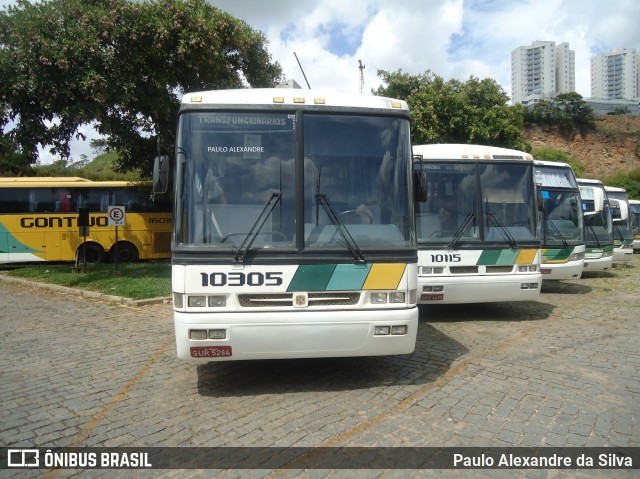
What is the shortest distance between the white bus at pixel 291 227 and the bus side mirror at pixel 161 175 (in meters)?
0.01

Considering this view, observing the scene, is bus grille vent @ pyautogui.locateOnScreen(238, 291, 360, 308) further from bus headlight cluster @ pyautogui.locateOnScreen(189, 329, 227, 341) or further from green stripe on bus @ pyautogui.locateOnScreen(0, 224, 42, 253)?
green stripe on bus @ pyautogui.locateOnScreen(0, 224, 42, 253)

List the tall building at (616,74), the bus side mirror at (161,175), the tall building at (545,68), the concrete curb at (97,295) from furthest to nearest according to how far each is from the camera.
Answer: the tall building at (616,74), the tall building at (545,68), the concrete curb at (97,295), the bus side mirror at (161,175)

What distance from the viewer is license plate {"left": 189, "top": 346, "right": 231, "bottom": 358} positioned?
4637 mm

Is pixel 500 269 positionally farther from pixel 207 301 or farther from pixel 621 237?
pixel 621 237

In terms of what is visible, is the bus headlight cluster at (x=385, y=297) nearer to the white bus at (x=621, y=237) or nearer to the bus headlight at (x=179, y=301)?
the bus headlight at (x=179, y=301)

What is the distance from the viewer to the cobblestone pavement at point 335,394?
3959 mm

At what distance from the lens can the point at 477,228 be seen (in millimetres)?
8320

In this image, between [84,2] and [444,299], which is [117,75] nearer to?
[84,2]

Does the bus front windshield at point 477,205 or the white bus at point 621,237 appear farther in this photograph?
the white bus at point 621,237

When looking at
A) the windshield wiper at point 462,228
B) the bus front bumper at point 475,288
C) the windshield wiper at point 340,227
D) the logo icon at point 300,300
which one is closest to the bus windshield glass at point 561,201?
the bus front bumper at point 475,288

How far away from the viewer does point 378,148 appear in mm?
5078

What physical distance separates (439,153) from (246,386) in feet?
17.6

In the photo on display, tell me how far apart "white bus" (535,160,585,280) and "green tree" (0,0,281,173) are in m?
8.88

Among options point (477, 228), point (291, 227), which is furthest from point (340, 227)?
point (477, 228)
